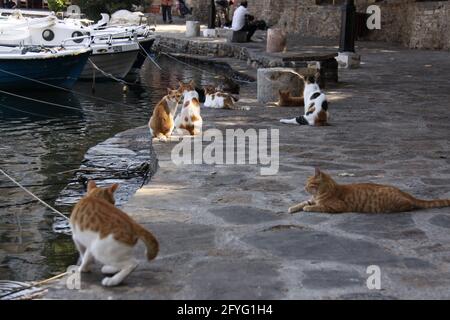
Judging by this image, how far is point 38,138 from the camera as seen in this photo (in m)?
12.0

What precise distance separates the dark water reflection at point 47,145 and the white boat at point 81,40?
1.82 ft

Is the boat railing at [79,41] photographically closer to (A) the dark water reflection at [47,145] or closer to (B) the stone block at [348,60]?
(A) the dark water reflection at [47,145]

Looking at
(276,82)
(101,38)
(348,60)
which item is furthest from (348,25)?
(101,38)

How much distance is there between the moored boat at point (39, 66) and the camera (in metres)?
16.0

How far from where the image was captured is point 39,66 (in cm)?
1625

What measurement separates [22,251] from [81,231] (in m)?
2.62

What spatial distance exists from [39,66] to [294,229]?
502 inches

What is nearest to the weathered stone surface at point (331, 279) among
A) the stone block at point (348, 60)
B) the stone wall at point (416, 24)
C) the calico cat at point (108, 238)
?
the calico cat at point (108, 238)

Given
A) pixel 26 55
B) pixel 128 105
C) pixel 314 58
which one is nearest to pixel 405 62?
pixel 314 58

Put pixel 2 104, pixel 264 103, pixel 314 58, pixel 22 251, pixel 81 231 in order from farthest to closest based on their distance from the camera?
pixel 2 104 → pixel 314 58 → pixel 264 103 → pixel 22 251 → pixel 81 231

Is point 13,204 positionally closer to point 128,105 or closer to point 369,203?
point 369,203

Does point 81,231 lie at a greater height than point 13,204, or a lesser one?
greater

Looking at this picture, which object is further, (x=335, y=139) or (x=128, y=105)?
(x=128, y=105)

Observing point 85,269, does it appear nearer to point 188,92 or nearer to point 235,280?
point 235,280
